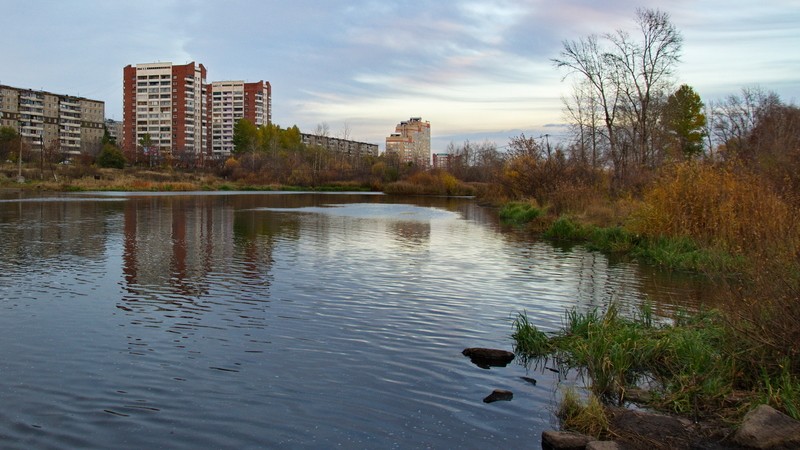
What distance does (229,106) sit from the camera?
167m

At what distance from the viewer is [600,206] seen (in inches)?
1095

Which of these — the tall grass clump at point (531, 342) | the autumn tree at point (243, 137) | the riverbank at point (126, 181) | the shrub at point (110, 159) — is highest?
the autumn tree at point (243, 137)

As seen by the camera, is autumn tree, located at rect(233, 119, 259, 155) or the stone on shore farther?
autumn tree, located at rect(233, 119, 259, 155)

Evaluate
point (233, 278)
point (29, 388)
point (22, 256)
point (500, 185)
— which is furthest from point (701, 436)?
point (500, 185)

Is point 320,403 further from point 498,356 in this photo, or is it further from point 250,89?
point 250,89

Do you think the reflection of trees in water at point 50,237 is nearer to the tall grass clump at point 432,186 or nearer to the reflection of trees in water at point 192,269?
the reflection of trees in water at point 192,269

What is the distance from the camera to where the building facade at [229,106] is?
6555 inches

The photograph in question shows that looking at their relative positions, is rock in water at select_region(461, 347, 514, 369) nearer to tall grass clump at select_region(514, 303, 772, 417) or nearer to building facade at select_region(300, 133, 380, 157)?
tall grass clump at select_region(514, 303, 772, 417)

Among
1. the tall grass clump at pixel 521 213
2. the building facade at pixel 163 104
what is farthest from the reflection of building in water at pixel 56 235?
the building facade at pixel 163 104

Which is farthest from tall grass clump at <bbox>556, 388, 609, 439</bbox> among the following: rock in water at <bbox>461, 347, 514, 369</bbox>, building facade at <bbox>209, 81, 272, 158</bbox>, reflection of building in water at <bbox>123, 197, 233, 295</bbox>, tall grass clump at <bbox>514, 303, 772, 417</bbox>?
building facade at <bbox>209, 81, 272, 158</bbox>

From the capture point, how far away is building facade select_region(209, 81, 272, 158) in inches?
→ 6555

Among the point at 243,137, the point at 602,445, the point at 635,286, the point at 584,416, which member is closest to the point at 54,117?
the point at 243,137

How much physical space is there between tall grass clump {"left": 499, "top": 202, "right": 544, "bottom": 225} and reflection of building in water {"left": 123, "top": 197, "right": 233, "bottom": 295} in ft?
50.7

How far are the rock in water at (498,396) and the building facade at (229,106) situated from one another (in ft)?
546
